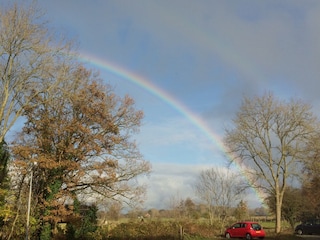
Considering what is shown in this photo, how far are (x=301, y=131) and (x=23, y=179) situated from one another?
27.3 meters

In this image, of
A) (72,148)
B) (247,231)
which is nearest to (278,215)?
(247,231)

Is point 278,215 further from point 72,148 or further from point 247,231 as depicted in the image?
point 72,148

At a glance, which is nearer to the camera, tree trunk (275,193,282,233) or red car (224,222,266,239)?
red car (224,222,266,239)

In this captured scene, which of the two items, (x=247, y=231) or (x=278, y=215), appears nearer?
(x=247, y=231)

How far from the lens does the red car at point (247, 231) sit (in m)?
30.3

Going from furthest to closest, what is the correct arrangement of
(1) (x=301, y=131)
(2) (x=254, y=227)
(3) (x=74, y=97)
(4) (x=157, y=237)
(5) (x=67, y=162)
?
(1) (x=301, y=131)
(2) (x=254, y=227)
(4) (x=157, y=237)
(5) (x=67, y=162)
(3) (x=74, y=97)

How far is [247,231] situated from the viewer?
101 feet

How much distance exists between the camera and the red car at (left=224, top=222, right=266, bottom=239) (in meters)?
30.3

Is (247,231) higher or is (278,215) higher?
(278,215)

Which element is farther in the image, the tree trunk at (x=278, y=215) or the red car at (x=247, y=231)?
the tree trunk at (x=278, y=215)

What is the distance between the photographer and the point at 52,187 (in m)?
25.8

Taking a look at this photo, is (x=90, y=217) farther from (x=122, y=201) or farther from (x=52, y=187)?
(x=52, y=187)

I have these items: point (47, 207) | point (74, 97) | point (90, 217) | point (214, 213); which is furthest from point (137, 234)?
point (214, 213)

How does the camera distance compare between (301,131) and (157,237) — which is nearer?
(157,237)
